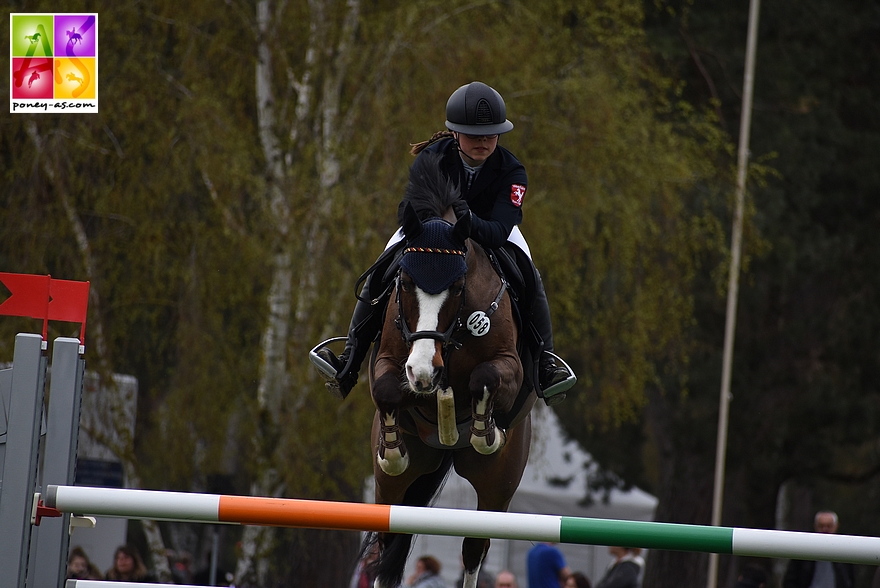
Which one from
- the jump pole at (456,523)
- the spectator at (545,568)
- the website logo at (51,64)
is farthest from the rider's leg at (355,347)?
the spectator at (545,568)

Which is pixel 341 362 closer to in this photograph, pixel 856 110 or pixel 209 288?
pixel 209 288

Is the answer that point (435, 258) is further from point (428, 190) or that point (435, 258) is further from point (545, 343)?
point (545, 343)

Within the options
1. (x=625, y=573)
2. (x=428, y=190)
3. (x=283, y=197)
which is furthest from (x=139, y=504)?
(x=283, y=197)

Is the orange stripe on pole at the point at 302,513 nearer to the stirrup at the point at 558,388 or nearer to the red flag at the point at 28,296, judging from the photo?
the red flag at the point at 28,296

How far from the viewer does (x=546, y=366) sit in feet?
16.6

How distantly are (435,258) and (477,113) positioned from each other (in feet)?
2.55

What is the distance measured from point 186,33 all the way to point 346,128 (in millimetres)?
1816

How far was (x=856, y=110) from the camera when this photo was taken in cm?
1703

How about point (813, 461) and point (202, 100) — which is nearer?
point (202, 100)

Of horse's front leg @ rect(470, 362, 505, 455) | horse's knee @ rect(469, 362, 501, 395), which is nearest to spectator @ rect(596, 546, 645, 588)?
horse's front leg @ rect(470, 362, 505, 455)

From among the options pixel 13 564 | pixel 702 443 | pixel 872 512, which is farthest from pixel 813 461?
pixel 13 564

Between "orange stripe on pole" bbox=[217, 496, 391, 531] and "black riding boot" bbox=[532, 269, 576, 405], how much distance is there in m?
1.54

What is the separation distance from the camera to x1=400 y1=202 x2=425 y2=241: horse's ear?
4594 mm

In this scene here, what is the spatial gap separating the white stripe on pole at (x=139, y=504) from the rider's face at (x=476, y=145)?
2.15 m
